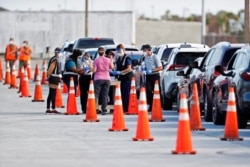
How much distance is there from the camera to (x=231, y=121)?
19.2m

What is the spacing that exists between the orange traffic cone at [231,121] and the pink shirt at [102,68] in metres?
7.78

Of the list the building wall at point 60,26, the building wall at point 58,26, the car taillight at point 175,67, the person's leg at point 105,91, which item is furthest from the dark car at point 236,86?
the building wall at point 60,26

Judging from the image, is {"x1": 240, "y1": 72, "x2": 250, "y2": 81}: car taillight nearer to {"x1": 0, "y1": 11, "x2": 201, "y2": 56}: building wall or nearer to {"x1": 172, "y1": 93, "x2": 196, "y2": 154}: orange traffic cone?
{"x1": 172, "y1": 93, "x2": 196, "y2": 154}: orange traffic cone

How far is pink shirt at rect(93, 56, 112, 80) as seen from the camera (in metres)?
27.0

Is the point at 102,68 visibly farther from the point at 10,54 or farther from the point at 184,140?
the point at 10,54

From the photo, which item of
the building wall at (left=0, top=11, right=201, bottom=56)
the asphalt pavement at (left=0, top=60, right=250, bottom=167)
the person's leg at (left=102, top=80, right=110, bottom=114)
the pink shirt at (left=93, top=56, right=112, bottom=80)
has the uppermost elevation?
the building wall at (left=0, top=11, right=201, bottom=56)

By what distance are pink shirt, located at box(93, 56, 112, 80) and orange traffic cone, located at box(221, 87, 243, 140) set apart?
7.78 metres

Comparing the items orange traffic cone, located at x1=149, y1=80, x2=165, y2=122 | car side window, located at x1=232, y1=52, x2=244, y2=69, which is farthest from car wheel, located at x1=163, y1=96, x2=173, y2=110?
car side window, located at x1=232, y1=52, x2=244, y2=69

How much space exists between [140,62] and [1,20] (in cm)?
4652

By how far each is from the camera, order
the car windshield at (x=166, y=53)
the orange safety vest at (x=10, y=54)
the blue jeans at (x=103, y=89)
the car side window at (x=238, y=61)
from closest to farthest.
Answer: the car side window at (x=238, y=61)
the blue jeans at (x=103, y=89)
the car windshield at (x=166, y=53)
the orange safety vest at (x=10, y=54)

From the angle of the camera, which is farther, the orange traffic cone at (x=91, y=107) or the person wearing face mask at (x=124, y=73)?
the person wearing face mask at (x=124, y=73)

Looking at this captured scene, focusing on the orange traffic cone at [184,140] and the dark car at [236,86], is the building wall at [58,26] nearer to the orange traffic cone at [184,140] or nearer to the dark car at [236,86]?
the dark car at [236,86]

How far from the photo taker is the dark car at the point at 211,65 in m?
24.7

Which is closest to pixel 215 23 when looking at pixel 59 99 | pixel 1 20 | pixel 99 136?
pixel 1 20
